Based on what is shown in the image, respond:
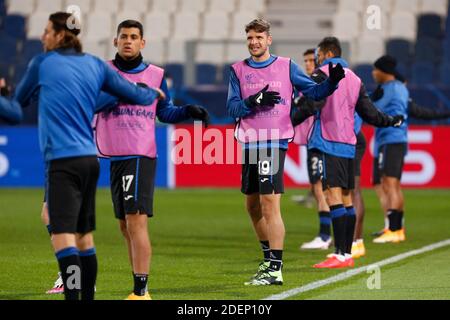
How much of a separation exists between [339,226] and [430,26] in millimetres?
16389

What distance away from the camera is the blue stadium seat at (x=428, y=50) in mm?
26172

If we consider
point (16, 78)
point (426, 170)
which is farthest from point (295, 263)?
point (16, 78)

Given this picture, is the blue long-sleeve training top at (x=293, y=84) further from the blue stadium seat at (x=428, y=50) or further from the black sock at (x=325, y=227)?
the blue stadium seat at (x=428, y=50)

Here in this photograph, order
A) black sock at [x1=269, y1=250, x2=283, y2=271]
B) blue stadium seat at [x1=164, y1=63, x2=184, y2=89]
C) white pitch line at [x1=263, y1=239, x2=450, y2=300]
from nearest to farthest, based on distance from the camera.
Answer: white pitch line at [x1=263, y1=239, x2=450, y2=300]
black sock at [x1=269, y1=250, x2=283, y2=271]
blue stadium seat at [x1=164, y1=63, x2=184, y2=89]

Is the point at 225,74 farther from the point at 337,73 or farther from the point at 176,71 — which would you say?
the point at 337,73

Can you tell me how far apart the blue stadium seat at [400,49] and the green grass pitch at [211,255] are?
18.1 feet

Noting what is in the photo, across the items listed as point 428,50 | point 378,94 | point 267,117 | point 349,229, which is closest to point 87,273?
point 267,117

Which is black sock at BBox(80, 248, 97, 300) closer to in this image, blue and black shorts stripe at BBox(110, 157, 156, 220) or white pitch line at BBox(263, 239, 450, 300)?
blue and black shorts stripe at BBox(110, 157, 156, 220)

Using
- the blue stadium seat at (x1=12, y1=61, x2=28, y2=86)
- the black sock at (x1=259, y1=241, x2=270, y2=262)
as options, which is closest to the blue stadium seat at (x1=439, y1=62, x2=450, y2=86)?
the blue stadium seat at (x1=12, y1=61, x2=28, y2=86)

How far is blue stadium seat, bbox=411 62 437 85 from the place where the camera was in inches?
1021

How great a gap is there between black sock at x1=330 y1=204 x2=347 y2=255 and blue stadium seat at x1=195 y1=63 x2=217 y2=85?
46.0ft

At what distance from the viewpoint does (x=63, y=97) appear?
7.24m

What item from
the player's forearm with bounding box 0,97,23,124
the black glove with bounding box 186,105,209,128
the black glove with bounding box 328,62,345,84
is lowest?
the black glove with bounding box 186,105,209,128
